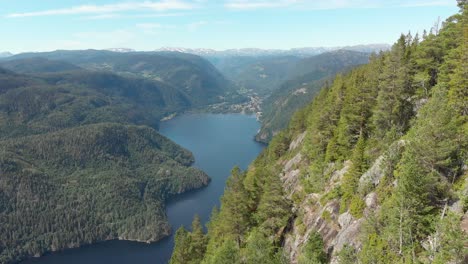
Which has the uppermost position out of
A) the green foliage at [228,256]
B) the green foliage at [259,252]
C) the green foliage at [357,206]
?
the green foliage at [357,206]

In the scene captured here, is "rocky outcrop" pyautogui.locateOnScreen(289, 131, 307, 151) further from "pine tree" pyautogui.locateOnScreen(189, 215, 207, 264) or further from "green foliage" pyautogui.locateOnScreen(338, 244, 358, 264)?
"green foliage" pyautogui.locateOnScreen(338, 244, 358, 264)

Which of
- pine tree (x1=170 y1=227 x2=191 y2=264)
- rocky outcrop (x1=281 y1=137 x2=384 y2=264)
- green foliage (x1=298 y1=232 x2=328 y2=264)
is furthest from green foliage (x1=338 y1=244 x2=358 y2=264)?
pine tree (x1=170 y1=227 x2=191 y2=264)

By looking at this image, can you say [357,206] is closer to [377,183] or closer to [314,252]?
[377,183]

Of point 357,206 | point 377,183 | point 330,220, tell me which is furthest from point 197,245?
point 377,183

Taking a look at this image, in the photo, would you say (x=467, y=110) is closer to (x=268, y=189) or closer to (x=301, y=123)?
(x=268, y=189)

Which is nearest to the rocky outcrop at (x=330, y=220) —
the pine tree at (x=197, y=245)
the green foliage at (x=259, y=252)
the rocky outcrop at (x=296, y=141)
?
the green foliage at (x=259, y=252)

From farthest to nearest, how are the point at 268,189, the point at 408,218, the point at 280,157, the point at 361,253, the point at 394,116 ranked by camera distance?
the point at 280,157
the point at 268,189
the point at 394,116
the point at 361,253
the point at 408,218

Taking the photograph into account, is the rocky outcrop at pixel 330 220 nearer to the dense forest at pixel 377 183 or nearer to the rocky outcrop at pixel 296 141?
the dense forest at pixel 377 183

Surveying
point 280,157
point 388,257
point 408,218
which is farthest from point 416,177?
point 280,157
